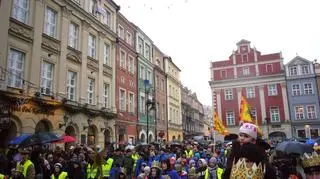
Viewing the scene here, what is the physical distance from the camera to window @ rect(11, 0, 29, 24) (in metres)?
17.2

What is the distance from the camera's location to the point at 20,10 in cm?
1772

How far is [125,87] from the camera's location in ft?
100

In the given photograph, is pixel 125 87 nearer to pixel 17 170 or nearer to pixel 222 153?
pixel 222 153

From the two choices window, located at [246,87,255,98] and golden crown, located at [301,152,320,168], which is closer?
golden crown, located at [301,152,320,168]

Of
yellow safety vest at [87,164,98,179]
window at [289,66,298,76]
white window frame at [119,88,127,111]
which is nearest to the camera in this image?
yellow safety vest at [87,164,98,179]

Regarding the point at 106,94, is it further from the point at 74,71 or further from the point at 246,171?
the point at 246,171

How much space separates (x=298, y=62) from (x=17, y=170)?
49.2m

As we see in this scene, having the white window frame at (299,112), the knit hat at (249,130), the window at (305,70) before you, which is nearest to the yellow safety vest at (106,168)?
the knit hat at (249,130)

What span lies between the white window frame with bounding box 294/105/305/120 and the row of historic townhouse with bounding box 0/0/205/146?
23943 mm

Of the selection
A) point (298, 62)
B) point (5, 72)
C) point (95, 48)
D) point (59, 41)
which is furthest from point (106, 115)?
point (298, 62)

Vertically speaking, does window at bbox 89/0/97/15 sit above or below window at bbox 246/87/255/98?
above

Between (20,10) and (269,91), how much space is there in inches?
1641

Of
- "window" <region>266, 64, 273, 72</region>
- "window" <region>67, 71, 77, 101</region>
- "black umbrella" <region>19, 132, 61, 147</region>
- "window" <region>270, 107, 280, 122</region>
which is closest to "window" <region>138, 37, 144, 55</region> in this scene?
"window" <region>67, 71, 77, 101</region>

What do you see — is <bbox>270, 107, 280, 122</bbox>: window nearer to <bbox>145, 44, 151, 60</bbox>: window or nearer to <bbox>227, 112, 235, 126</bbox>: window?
<bbox>227, 112, 235, 126</bbox>: window
